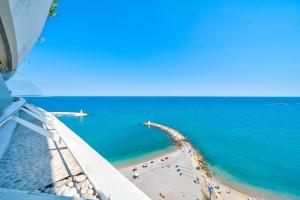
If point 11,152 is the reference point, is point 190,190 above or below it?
below

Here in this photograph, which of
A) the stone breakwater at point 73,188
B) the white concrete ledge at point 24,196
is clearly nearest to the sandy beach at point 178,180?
the stone breakwater at point 73,188

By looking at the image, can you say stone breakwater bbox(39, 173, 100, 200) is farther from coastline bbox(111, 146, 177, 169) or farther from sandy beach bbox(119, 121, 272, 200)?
coastline bbox(111, 146, 177, 169)

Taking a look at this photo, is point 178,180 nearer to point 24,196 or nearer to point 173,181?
point 173,181

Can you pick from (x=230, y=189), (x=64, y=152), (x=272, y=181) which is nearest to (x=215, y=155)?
(x=272, y=181)

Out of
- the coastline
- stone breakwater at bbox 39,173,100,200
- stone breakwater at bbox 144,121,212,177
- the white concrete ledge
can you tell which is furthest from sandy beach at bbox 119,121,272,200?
the white concrete ledge

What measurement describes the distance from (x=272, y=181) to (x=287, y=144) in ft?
56.3

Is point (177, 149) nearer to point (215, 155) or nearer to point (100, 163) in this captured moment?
point (215, 155)

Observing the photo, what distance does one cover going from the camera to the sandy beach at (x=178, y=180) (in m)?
12.3

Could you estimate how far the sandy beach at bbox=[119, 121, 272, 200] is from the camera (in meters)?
12.3

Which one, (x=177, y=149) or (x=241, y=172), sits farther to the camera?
(x=177, y=149)

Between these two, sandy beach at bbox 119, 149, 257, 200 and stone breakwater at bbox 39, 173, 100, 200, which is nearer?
stone breakwater at bbox 39, 173, 100, 200

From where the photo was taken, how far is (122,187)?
11.7 ft

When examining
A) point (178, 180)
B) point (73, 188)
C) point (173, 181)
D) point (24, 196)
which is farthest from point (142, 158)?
point (24, 196)

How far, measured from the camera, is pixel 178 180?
14.1m
